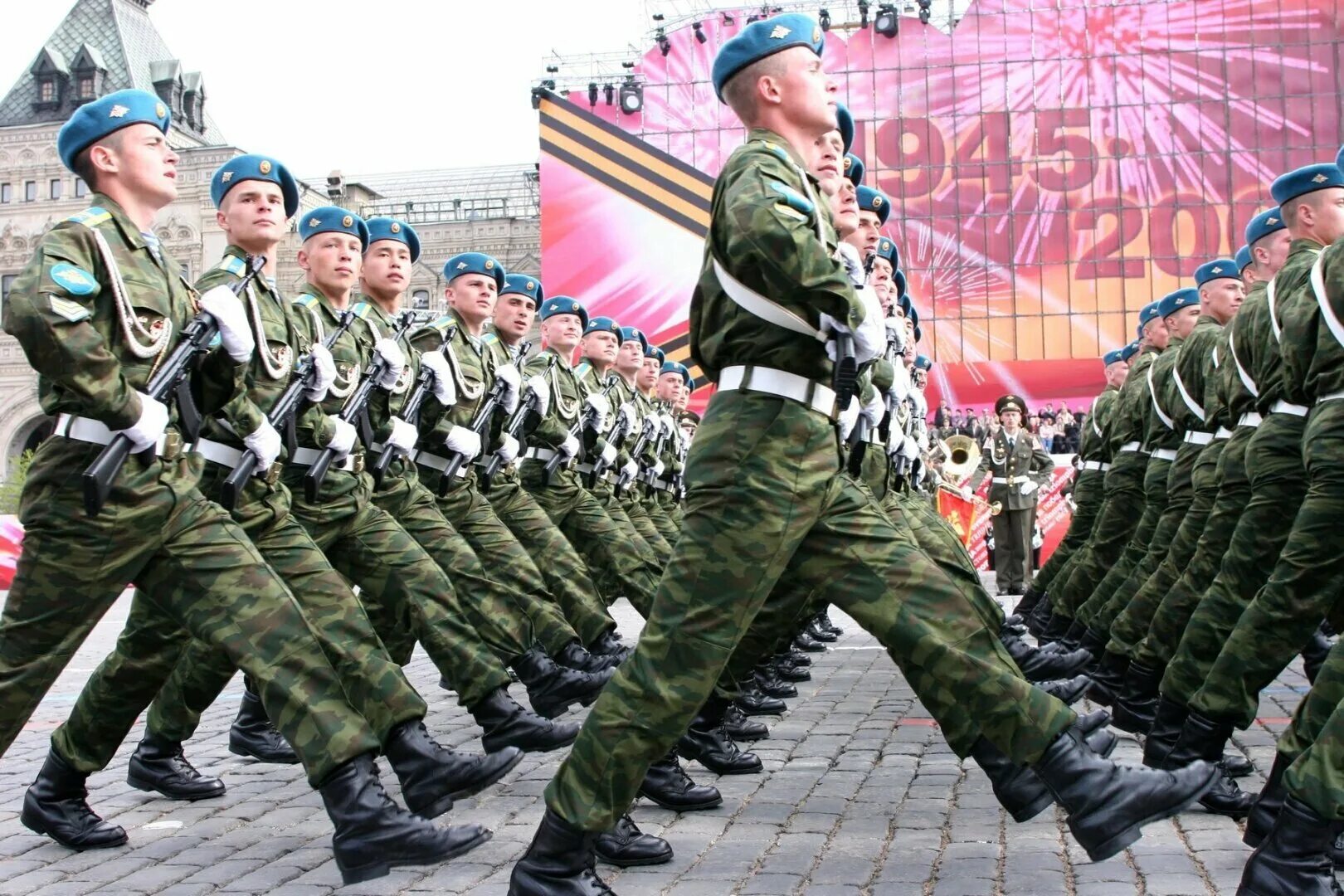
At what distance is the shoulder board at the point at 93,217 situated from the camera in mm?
3990

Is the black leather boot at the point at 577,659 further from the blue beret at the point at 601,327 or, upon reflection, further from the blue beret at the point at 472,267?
the blue beret at the point at 601,327

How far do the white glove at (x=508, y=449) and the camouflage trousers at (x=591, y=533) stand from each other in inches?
36.6

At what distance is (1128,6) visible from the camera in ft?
139

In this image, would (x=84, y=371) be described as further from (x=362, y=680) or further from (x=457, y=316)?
(x=457, y=316)

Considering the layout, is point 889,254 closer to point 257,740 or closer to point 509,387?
point 509,387

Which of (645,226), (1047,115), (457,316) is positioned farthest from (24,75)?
(457,316)

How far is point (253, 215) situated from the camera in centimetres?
519

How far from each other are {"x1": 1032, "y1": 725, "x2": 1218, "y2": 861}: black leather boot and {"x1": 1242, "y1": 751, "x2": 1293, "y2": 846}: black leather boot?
0.58m

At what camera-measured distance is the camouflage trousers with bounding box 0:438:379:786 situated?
12.5ft

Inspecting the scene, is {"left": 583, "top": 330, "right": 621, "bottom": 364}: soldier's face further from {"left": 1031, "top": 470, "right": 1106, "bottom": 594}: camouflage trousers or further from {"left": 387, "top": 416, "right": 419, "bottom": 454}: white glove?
{"left": 387, "top": 416, "right": 419, "bottom": 454}: white glove

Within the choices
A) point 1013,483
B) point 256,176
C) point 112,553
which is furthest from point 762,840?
point 1013,483

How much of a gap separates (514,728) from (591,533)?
121 inches

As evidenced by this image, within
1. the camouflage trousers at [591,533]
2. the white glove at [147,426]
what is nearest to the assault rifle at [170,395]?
the white glove at [147,426]

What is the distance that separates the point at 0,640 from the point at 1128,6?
141 ft
